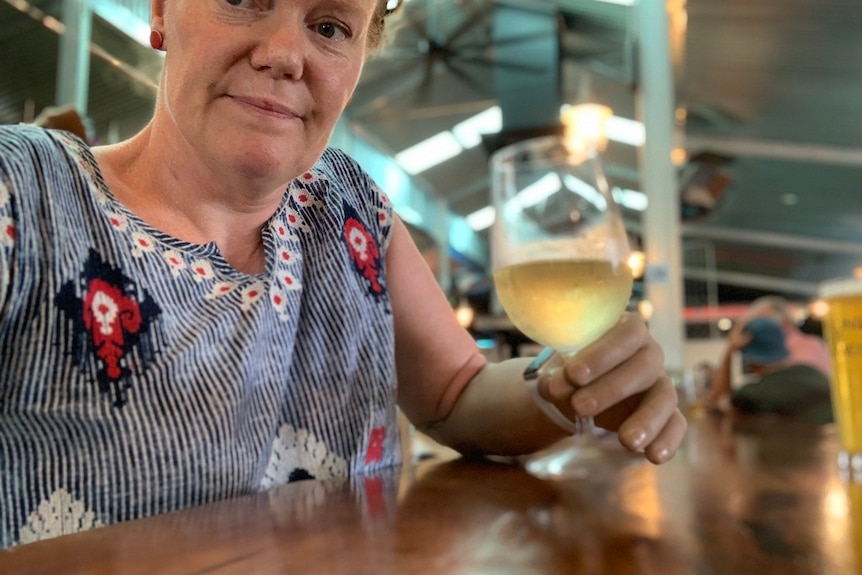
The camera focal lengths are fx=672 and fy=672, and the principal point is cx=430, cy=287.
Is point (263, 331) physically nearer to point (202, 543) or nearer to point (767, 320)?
point (202, 543)

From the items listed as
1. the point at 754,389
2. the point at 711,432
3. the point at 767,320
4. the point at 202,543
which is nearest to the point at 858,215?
the point at 767,320

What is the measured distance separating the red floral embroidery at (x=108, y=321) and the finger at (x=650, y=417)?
0.45 m

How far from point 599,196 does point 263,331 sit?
1.23 ft

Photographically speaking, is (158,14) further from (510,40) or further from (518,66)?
(510,40)

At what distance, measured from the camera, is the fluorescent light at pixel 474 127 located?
6.56 meters

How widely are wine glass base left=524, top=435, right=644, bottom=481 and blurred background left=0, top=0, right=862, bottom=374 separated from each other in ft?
1.53

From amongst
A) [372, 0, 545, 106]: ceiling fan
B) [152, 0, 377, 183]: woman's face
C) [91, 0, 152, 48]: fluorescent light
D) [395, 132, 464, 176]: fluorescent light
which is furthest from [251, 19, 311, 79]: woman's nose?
[395, 132, 464, 176]: fluorescent light

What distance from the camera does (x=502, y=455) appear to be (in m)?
0.83

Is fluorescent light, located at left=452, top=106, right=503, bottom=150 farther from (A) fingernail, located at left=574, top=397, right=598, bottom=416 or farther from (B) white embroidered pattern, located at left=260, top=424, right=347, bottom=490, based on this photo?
(A) fingernail, located at left=574, top=397, right=598, bottom=416

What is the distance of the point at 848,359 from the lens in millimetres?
676

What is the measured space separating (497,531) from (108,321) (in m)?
0.42

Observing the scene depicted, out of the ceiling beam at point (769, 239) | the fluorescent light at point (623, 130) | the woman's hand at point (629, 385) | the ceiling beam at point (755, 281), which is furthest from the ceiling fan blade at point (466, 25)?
the ceiling beam at point (755, 281)

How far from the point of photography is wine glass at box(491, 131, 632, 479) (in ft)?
1.95

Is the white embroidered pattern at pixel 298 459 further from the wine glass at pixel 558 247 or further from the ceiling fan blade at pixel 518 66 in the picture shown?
the ceiling fan blade at pixel 518 66
